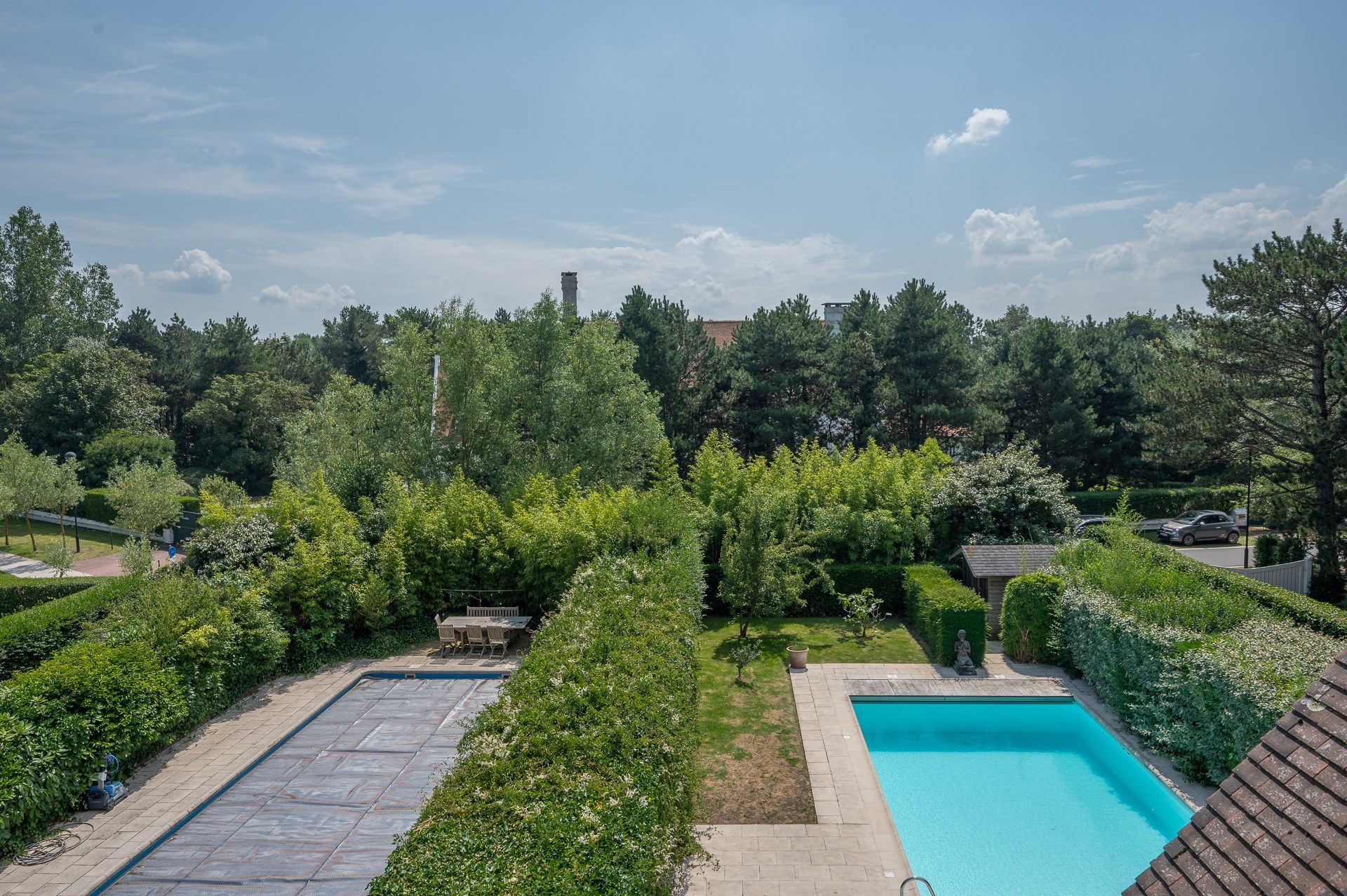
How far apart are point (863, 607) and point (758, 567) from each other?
2786mm

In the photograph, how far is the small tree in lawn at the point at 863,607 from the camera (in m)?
15.9

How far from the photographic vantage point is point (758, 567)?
1466 centimetres

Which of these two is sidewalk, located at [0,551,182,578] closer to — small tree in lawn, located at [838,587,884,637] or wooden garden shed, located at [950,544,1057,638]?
small tree in lawn, located at [838,587,884,637]

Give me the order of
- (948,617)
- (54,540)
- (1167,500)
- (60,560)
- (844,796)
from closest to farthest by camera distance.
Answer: (844,796), (948,617), (60,560), (54,540), (1167,500)

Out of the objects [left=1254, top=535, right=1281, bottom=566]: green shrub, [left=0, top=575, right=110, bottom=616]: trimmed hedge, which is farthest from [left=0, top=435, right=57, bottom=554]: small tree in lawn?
[left=1254, top=535, right=1281, bottom=566]: green shrub

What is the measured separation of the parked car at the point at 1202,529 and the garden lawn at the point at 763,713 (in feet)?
Answer: 53.0

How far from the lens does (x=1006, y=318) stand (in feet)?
262

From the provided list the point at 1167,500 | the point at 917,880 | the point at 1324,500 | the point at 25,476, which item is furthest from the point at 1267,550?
the point at 25,476

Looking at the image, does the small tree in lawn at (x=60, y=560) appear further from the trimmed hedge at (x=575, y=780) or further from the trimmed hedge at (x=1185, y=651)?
the trimmed hedge at (x=1185, y=651)

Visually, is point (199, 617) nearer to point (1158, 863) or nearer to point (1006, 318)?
point (1158, 863)

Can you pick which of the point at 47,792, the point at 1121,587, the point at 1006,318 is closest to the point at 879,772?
the point at 1121,587

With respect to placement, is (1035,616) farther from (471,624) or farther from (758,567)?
(471,624)

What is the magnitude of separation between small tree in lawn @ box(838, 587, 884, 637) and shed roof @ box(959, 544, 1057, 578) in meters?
2.11

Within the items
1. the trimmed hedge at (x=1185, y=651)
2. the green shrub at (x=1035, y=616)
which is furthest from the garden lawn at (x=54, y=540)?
the trimmed hedge at (x=1185, y=651)
